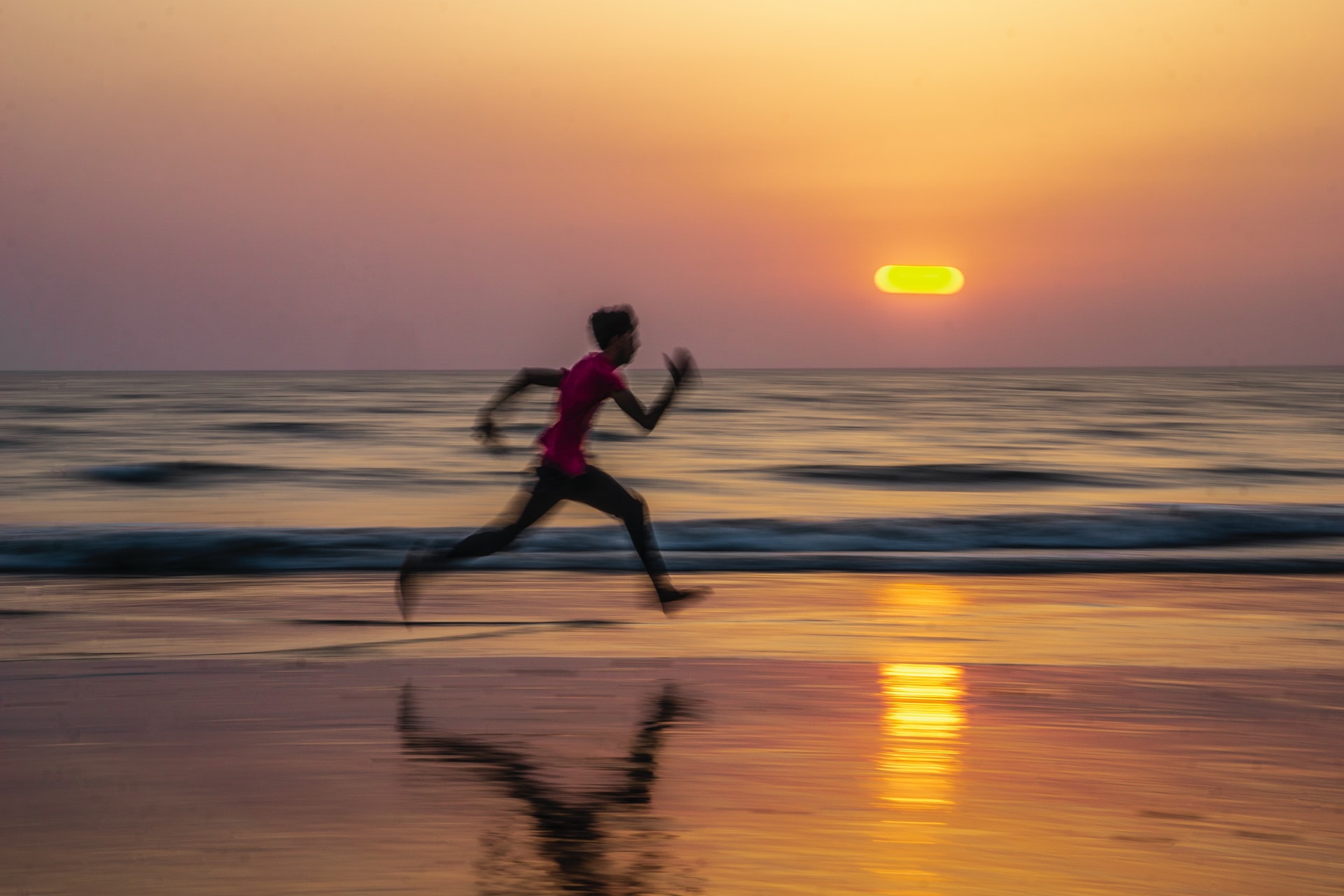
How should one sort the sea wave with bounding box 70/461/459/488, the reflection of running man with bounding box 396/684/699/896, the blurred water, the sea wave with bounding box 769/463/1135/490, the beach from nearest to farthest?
the reflection of running man with bounding box 396/684/699/896 < the beach < the blurred water < the sea wave with bounding box 70/461/459/488 < the sea wave with bounding box 769/463/1135/490

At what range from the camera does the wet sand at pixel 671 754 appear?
343cm

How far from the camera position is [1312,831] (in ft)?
12.1

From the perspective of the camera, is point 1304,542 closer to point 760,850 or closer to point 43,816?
point 760,850

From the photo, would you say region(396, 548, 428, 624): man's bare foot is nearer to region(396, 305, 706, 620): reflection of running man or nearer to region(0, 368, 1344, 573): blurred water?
region(396, 305, 706, 620): reflection of running man

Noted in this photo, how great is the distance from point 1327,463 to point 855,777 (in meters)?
23.0

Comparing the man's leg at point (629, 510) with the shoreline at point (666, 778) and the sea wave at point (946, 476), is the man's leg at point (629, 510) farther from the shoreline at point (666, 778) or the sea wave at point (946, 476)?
the sea wave at point (946, 476)

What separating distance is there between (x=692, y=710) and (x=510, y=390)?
208 cm

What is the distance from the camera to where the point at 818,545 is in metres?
12.5

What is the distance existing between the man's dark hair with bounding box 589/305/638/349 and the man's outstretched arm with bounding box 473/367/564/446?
0.87ft

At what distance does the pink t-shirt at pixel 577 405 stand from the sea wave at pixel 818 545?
3.35 meters

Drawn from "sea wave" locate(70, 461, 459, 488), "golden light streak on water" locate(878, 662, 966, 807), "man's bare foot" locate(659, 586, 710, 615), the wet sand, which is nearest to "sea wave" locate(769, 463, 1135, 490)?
"sea wave" locate(70, 461, 459, 488)

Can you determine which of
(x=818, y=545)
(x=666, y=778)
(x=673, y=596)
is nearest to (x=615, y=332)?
(x=673, y=596)

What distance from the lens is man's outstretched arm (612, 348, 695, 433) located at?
19.7 feet

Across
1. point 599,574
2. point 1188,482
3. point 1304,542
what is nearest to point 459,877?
point 599,574
